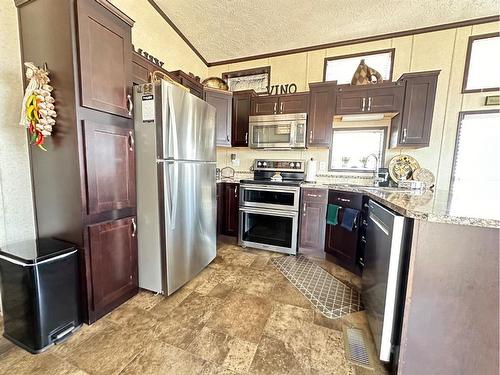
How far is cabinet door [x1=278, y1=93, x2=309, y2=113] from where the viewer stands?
295 centimetres

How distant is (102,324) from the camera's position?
1559 mm

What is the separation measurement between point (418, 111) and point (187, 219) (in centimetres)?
291

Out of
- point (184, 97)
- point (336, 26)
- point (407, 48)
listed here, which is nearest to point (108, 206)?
point (184, 97)

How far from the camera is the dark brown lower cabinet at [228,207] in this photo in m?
3.12

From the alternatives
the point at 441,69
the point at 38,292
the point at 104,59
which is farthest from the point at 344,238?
the point at 104,59

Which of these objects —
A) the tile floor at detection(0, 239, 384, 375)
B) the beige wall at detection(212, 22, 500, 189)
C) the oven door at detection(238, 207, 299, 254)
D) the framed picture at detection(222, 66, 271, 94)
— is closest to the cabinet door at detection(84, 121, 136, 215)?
the tile floor at detection(0, 239, 384, 375)

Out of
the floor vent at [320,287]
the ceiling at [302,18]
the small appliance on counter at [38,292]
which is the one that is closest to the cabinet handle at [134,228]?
the small appliance on counter at [38,292]

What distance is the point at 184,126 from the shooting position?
1.90 meters

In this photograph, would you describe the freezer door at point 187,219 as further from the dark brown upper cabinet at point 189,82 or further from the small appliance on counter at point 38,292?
the dark brown upper cabinet at point 189,82

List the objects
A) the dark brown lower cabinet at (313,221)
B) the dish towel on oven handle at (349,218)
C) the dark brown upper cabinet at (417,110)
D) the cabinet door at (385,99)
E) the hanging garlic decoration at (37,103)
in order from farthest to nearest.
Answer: the dark brown lower cabinet at (313,221), the cabinet door at (385,99), the dark brown upper cabinet at (417,110), the dish towel on oven handle at (349,218), the hanging garlic decoration at (37,103)

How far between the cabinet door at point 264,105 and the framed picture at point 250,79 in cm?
41

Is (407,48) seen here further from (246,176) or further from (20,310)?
(20,310)

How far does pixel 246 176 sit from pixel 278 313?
2.30 m

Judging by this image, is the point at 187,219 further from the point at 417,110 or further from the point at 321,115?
the point at 417,110
